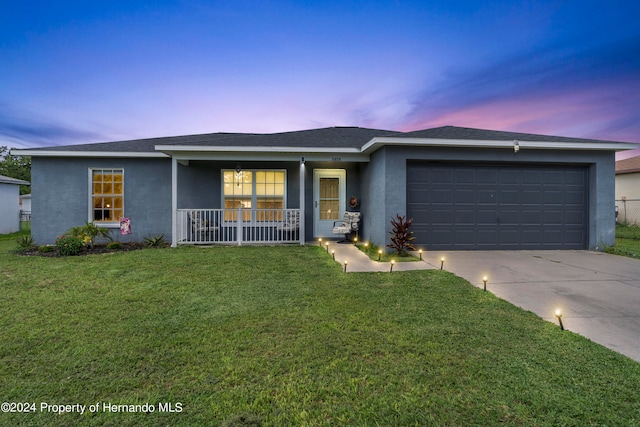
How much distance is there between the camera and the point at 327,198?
930cm

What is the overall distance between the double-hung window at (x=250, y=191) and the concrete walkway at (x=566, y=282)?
9.62 feet

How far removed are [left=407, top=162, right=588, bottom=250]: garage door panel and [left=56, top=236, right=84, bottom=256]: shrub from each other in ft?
27.0

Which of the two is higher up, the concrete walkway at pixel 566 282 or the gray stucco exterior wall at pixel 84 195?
the gray stucco exterior wall at pixel 84 195

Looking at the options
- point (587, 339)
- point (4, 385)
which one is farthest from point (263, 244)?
point (587, 339)

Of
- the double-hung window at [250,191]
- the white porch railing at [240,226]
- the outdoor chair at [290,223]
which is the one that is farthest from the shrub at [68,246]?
the outdoor chair at [290,223]

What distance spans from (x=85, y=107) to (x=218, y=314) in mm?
18256

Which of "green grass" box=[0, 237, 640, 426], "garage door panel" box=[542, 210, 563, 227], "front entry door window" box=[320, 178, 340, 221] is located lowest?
"green grass" box=[0, 237, 640, 426]

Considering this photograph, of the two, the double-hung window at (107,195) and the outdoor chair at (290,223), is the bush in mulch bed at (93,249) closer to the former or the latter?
the double-hung window at (107,195)

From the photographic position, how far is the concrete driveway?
276 centimetres

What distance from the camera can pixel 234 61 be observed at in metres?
11.9

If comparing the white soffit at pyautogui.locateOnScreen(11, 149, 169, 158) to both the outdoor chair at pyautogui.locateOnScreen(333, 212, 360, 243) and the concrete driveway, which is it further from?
the concrete driveway

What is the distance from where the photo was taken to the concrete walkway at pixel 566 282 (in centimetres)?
279

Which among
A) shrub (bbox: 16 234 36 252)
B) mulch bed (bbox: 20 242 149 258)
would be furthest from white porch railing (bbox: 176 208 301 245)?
shrub (bbox: 16 234 36 252)

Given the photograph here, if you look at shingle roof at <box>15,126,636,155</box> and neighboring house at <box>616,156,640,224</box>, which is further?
neighboring house at <box>616,156,640,224</box>
